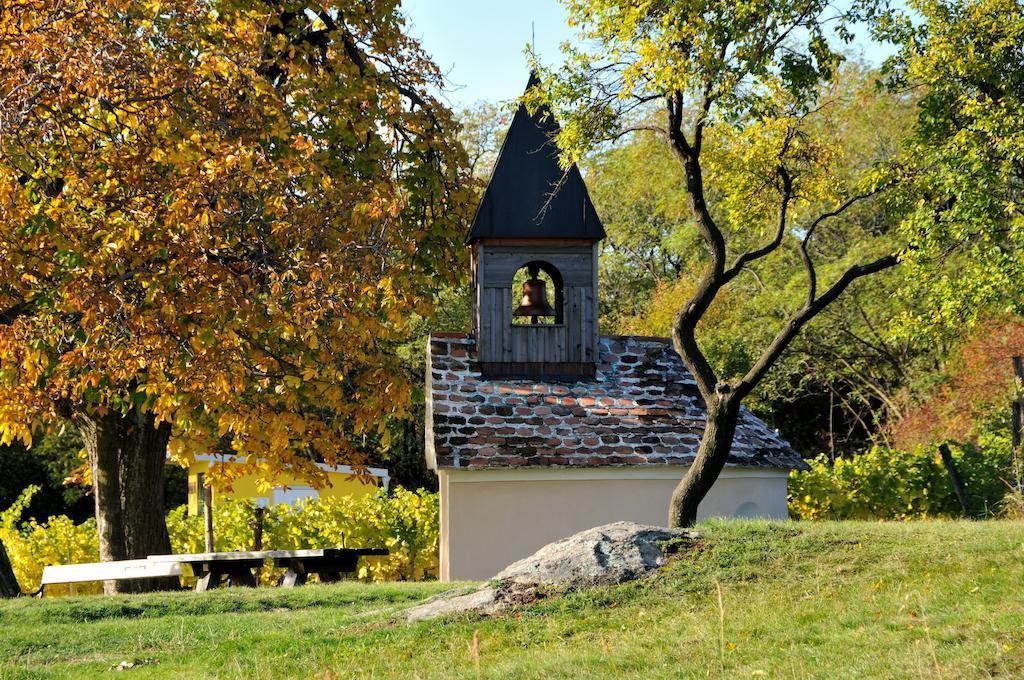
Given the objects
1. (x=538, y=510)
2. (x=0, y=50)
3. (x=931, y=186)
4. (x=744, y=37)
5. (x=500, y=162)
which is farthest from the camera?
(x=500, y=162)

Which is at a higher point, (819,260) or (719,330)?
(819,260)

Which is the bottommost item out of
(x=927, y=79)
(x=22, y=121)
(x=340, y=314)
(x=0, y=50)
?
(x=340, y=314)

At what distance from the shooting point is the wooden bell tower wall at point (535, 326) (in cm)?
1966

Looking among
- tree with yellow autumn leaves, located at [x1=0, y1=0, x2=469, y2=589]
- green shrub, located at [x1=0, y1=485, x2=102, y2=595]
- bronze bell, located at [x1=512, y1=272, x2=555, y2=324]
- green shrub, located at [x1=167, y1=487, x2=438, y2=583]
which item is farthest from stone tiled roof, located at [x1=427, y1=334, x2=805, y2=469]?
green shrub, located at [x1=0, y1=485, x2=102, y2=595]

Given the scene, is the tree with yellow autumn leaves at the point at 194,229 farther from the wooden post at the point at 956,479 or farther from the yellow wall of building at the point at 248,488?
the wooden post at the point at 956,479

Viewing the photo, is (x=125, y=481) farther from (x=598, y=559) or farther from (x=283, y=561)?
(x=598, y=559)

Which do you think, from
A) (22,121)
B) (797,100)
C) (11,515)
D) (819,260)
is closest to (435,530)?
(11,515)

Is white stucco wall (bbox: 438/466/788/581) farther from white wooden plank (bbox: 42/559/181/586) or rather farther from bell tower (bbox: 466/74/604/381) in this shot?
white wooden plank (bbox: 42/559/181/586)

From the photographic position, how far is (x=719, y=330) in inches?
1280

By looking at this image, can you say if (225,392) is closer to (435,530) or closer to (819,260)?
(435,530)

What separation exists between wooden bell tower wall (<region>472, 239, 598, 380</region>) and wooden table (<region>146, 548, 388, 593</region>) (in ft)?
14.8

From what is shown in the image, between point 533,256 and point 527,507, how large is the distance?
464 cm

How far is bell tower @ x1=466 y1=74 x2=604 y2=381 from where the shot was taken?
772 inches

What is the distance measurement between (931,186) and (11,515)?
713 inches
